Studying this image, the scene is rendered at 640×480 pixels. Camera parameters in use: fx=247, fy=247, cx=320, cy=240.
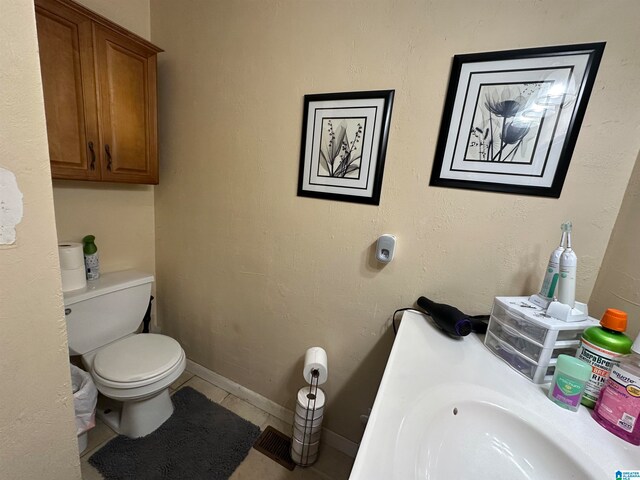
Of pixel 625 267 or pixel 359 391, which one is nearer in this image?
pixel 625 267

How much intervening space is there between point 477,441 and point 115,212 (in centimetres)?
192

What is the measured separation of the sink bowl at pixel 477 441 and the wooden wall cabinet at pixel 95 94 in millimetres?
1529

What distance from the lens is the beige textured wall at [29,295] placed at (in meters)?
0.49

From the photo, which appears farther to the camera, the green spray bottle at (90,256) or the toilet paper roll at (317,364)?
the green spray bottle at (90,256)

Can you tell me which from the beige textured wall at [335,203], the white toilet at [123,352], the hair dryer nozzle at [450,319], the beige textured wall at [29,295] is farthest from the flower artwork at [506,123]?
the white toilet at [123,352]

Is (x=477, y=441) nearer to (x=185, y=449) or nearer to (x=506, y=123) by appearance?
(x=506, y=123)

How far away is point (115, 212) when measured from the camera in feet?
4.81

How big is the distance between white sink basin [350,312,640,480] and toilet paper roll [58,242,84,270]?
1.48m

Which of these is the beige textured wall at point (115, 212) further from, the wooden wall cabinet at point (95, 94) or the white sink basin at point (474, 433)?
the white sink basin at point (474, 433)

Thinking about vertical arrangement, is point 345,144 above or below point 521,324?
above

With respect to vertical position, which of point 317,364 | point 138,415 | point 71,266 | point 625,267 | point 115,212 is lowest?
point 138,415

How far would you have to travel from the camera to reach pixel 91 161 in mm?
1134

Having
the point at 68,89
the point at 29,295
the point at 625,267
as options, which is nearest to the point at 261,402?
the point at 29,295

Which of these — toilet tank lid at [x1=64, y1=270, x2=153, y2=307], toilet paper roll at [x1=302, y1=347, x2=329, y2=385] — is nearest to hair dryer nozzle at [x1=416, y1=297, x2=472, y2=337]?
toilet paper roll at [x1=302, y1=347, x2=329, y2=385]
